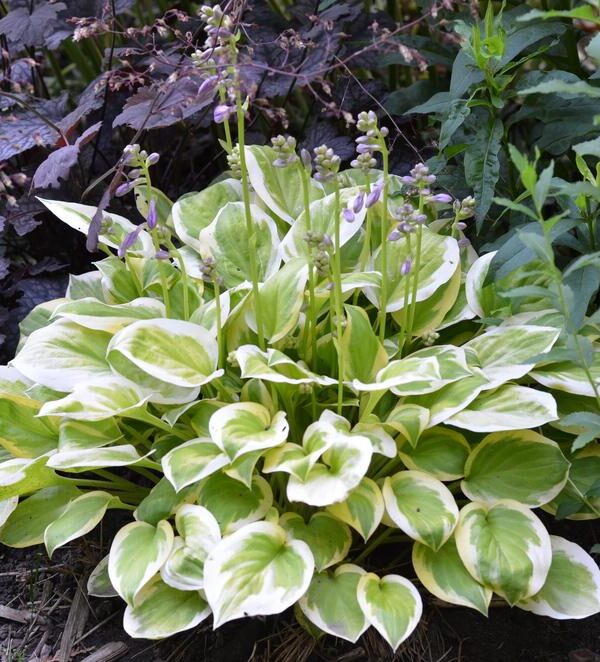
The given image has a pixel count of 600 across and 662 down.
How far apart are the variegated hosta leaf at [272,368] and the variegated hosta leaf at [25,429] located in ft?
1.36

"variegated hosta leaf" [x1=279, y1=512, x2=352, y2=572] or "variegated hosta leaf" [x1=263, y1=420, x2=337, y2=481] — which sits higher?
"variegated hosta leaf" [x1=263, y1=420, x2=337, y2=481]

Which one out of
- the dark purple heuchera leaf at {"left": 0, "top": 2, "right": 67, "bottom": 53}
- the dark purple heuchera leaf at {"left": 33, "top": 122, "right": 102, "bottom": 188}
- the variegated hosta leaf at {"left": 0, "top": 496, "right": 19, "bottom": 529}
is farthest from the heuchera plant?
the dark purple heuchera leaf at {"left": 0, "top": 2, "right": 67, "bottom": 53}

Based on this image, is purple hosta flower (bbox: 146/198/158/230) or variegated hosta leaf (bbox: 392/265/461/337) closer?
purple hosta flower (bbox: 146/198/158/230)

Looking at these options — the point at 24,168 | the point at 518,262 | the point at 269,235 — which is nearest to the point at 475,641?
the point at 518,262

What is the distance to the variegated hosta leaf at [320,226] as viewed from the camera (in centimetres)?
169

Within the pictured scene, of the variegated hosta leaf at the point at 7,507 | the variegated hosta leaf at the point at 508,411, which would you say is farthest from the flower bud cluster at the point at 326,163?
the variegated hosta leaf at the point at 7,507

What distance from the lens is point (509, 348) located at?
1.56 meters

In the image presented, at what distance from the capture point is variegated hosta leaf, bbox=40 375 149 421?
1409mm

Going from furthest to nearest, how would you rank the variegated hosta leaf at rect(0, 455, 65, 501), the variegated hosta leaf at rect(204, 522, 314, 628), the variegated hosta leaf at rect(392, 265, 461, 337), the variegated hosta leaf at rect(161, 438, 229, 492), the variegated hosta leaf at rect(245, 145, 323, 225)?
1. the variegated hosta leaf at rect(245, 145, 323, 225)
2. the variegated hosta leaf at rect(392, 265, 461, 337)
3. the variegated hosta leaf at rect(0, 455, 65, 501)
4. the variegated hosta leaf at rect(161, 438, 229, 492)
5. the variegated hosta leaf at rect(204, 522, 314, 628)

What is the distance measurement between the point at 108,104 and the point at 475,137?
39.0 inches

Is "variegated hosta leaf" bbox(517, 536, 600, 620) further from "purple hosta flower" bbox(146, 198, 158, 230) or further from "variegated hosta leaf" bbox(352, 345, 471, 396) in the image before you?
"purple hosta flower" bbox(146, 198, 158, 230)

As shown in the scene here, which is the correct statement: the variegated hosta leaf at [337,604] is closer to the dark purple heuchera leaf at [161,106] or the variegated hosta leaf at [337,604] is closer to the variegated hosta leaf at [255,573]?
Answer: the variegated hosta leaf at [255,573]

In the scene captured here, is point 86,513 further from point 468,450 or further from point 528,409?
point 528,409

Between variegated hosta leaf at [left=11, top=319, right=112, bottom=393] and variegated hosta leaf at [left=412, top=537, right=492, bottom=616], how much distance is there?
663mm
